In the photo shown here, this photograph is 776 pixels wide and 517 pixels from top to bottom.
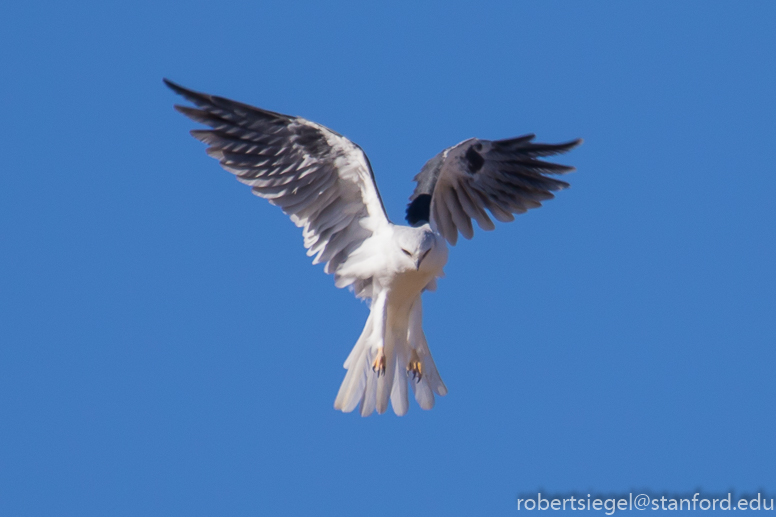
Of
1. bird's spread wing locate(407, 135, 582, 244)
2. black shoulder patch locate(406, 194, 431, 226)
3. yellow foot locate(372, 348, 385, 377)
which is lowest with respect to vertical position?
yellow foot locate(372, 348, 385, 377)

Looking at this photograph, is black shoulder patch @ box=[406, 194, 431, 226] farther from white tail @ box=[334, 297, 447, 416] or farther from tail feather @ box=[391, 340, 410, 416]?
tail feather @ box=[391, 340, 410, 416]

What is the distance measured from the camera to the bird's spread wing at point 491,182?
925cm

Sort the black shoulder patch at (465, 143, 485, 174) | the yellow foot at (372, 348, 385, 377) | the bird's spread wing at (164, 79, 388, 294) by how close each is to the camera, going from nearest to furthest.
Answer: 1. the yellow foot at (372, 348, 385, 377)
2. the bird's spread wing at (164, 79, 388, 294)
3. the black shoulder patch at (465, 143, 485, 174)

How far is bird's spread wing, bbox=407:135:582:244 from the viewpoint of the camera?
9.25m

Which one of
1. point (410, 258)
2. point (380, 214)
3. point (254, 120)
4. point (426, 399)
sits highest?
point (254, 120)

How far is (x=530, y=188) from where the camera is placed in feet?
30.9

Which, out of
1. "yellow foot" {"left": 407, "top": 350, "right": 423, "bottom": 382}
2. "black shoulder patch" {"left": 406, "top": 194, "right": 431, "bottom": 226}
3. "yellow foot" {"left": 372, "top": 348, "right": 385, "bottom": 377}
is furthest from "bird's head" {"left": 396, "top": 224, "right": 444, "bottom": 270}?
"yellow foot" {"left": 407, "top": 350, "right": 423, "bottom": 382}

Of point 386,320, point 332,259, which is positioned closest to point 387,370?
point 386,320

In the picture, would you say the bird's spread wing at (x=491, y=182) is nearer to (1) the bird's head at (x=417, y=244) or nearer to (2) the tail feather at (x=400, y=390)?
(1) the bird's head at (x=417, y=244)

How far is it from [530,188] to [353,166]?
1726 mm

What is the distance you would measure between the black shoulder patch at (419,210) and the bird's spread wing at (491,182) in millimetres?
237

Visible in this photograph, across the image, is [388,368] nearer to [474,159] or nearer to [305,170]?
[305,170]

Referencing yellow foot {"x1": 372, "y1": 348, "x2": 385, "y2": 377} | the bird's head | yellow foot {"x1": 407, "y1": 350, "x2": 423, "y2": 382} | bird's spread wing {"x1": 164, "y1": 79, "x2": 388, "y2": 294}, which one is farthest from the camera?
yellow foot {"x1": 407, "y1": 350, "x2": 423, "y2": 382}

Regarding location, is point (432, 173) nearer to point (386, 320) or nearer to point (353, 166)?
point (353, 166)
